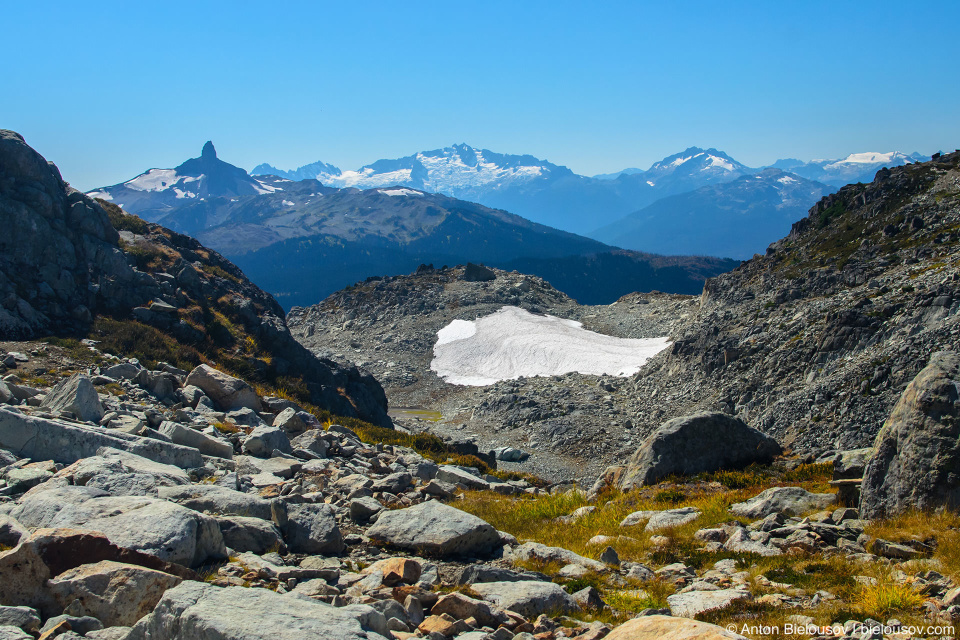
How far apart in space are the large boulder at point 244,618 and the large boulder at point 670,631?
238cm

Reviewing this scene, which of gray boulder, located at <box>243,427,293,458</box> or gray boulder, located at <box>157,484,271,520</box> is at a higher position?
gray boulder, located at <box>157,484,271,520</box>

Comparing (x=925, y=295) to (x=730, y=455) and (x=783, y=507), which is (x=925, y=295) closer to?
(x=730, y=455)

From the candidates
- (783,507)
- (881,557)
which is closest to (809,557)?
(881,557)

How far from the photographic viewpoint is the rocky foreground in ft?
20.5

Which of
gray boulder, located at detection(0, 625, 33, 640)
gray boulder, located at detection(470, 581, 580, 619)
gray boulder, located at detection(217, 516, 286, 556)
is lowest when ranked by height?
gray boulder, located at detection(470, 581, 580, 619)

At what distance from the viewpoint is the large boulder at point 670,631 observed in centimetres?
520

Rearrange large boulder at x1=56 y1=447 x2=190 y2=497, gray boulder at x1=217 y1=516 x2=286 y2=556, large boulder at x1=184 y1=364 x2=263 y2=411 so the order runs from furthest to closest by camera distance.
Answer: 1. large boulder at x1=184 y1=364 x2=263 y2=411
2. large boulder at x1=56 y1=447 x2=190 y2=497
3. gray boulder at x1=217 y1=516 x2=286 y2=556

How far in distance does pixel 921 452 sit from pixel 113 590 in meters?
12.0

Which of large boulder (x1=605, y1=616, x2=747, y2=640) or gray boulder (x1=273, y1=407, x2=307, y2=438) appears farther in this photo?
gray boulder (x1=273, y1=407, x2=307, y2=438)

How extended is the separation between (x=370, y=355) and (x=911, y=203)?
5701 cm

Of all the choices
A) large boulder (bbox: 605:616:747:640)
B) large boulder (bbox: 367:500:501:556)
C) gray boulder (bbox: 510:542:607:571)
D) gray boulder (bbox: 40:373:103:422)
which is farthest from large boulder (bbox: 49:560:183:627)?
gray boulder (bbox: 40:373:103:422)

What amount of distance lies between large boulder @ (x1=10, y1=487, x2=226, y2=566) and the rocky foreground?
26mm

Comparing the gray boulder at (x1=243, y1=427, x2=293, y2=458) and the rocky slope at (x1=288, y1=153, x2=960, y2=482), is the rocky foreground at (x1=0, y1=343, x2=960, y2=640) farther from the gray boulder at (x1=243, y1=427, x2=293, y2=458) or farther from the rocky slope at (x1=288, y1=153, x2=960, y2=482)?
the rocky slope at (x1=288, y1=153, x2=960, y2=482)

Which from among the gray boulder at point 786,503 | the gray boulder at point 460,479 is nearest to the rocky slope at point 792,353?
the gray boulder at point 786,503
